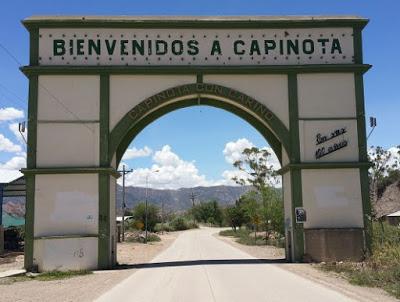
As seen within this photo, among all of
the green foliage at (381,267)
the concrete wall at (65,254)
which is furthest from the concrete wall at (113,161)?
the green foliage at (381,267)

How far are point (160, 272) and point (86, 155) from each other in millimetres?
6174

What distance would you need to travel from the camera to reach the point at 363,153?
76.1 ft

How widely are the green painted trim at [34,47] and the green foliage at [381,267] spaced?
14510 mm

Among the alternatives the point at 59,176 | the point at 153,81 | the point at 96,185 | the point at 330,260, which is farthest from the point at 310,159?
the point at 59,176

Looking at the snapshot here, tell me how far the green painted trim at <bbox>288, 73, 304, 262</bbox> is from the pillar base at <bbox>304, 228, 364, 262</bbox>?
292 mm

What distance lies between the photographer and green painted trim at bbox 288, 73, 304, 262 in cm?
2252

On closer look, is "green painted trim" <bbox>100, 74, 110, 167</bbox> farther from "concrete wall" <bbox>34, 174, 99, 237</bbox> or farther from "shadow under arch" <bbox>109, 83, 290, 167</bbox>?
"concrete wall" <bbox>34, 174, 99, 237</bbox>

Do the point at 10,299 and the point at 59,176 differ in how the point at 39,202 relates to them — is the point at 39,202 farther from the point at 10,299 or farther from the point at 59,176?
the point at 10,299

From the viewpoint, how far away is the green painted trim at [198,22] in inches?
904

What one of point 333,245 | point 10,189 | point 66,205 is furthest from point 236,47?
point 10,189

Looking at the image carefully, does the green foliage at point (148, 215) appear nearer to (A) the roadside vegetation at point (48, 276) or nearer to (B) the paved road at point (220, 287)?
(A) the roadside vegetation at point (48, 276)

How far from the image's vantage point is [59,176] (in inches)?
877

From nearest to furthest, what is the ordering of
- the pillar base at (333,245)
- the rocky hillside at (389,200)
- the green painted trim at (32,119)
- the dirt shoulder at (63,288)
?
1. the dirt shoulder at (63,288)
2. the pillar base at (333,245)
3. the green painted trim at (32,119)
4. the rocky hillside at (389,200)

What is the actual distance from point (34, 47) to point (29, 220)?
24.1 feet
